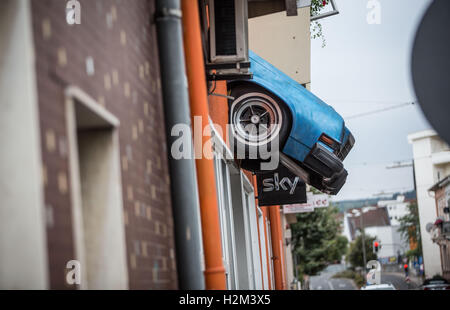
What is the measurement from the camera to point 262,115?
8406 millimetres

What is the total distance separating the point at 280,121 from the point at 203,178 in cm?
384

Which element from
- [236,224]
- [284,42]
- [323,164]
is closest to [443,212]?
[284,42]

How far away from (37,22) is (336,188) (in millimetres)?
7689

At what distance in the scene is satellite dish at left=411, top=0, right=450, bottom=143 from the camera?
1904mm

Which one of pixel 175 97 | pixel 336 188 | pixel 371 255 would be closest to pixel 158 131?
pixel 175 97

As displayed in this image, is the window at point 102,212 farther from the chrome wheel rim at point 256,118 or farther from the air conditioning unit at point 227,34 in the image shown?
the chrome wheel rim at point 256,118

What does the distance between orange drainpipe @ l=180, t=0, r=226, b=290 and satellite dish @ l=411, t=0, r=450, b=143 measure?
9.28 feet

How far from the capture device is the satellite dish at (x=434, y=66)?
1.90 metres

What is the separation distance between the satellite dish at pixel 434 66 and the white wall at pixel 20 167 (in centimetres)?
123

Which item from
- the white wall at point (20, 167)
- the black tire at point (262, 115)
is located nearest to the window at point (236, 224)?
the black tire at point (262, 115)

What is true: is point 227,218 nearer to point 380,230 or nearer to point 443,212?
point 443,212

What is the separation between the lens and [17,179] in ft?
7.31

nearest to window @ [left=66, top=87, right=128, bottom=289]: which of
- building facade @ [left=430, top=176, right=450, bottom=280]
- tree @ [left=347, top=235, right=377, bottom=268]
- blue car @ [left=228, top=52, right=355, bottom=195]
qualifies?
blue car @ [left=228, top=52, right=355, bottom=195]
